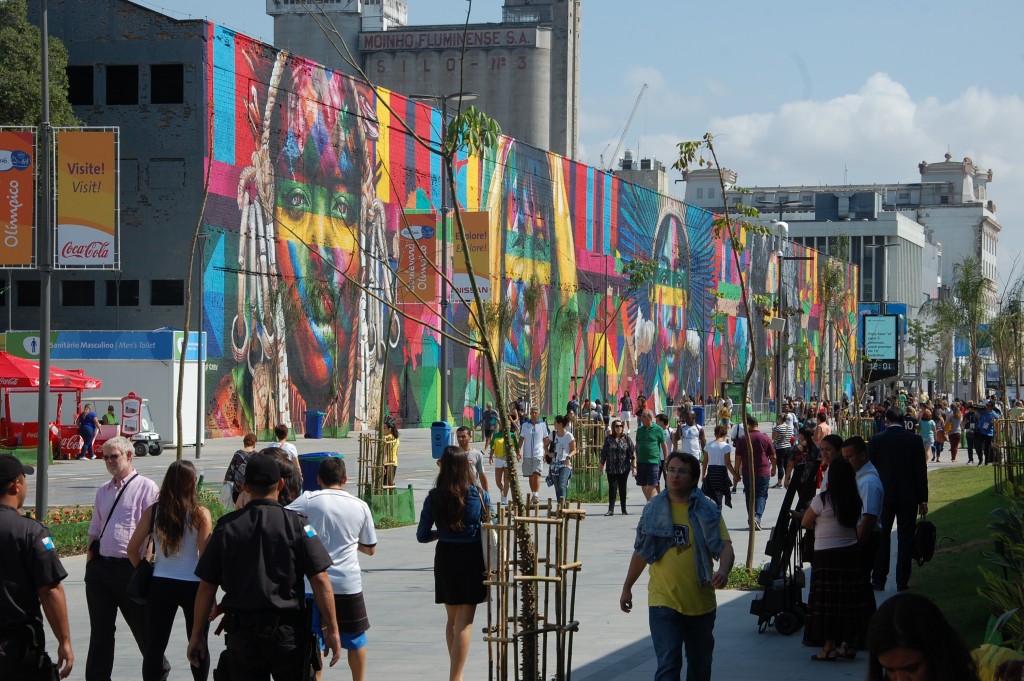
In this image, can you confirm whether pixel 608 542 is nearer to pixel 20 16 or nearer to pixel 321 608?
pixel 321 608

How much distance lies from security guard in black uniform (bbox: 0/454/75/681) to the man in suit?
880 centimetres

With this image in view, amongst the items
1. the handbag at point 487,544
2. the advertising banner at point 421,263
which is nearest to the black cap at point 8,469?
the handbag at point 487,544

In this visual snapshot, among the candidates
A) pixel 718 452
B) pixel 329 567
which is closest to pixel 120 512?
pixel 329 567

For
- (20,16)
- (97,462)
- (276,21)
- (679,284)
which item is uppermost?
(276,21)

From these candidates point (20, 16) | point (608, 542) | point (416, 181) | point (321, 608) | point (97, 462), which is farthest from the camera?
point (416, 181)

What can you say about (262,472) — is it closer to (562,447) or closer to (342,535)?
(342,535)

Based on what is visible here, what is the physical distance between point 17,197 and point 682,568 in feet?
96.8

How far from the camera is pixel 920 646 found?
3859mm

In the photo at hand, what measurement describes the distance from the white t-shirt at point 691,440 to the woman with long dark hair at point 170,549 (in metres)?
16.7

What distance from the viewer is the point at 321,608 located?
7.11 m

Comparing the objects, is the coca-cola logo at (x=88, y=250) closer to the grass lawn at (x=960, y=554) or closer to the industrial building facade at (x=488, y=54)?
the grass lawn at (x=960, y=554)

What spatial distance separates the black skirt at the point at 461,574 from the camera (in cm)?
928

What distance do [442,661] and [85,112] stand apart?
44370mm

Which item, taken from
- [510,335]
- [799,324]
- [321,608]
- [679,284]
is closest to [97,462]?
[510,335]
